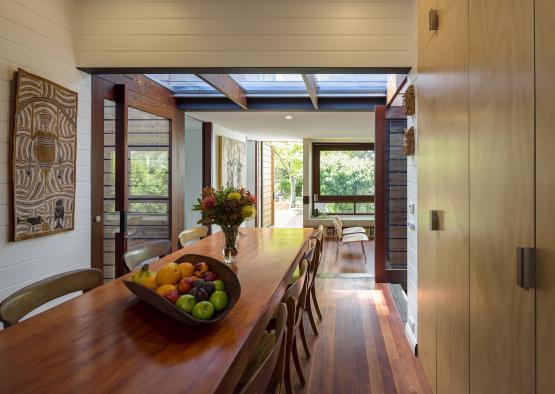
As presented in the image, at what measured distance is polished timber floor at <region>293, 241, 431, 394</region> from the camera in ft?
8.45

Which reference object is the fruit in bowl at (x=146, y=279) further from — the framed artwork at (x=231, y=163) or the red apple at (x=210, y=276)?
the framed artwork at (x=231, y=163)

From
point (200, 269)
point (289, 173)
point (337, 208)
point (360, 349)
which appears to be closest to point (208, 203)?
point (200, 269)

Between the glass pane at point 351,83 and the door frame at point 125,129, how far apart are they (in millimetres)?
1753

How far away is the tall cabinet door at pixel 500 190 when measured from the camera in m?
1.14

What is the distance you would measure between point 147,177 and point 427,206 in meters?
2.90

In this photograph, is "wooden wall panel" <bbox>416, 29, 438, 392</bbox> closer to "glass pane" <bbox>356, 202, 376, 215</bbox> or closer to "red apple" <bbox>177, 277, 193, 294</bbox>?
"red apple" <bbox>177, 277, 193, 294</bbox>

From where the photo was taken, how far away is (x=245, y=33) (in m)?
3.19

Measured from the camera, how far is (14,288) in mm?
2473

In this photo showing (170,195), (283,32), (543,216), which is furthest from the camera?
(170,195)

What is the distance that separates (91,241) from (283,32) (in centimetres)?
222

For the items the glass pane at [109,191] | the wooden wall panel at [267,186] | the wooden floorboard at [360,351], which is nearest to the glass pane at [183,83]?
the glass pane at [109,191]

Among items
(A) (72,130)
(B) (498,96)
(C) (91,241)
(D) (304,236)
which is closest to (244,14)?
(A) (72,130)

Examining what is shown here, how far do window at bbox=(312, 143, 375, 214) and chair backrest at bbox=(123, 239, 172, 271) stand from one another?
7.25 metres

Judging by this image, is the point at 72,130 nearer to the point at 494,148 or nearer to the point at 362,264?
the point at 494,148
